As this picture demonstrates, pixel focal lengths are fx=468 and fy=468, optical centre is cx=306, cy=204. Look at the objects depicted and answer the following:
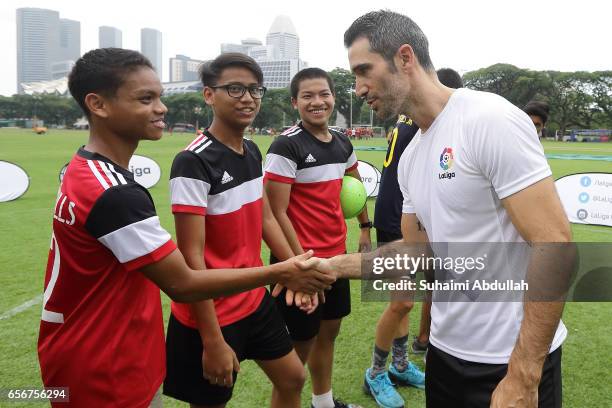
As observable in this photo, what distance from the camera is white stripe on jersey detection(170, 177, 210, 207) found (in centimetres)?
238

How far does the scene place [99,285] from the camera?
1.92 meters

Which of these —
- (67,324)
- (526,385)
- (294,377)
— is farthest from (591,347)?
(67,324)

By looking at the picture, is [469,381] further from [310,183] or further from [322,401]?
[310,183]

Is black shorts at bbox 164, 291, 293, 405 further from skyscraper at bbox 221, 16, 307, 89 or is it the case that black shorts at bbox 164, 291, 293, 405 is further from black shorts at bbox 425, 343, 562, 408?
skyscraper at bbox 221, 16, 307, 89

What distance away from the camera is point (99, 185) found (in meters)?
1.82

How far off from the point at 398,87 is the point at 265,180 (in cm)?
163

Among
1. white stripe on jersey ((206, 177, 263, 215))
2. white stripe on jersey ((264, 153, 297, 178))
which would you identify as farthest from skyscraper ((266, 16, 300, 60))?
white stripe on jersey ((206, 177, 263, 215))

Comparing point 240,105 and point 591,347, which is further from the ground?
point 240,105

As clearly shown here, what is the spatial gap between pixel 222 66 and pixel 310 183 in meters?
1.21

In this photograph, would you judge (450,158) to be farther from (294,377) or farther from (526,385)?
(294,377)

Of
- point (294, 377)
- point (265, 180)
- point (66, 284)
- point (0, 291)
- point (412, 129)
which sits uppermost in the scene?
point (412, 129)

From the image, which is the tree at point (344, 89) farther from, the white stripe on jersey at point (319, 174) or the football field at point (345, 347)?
the white stripe on jersey at point (319, 174)

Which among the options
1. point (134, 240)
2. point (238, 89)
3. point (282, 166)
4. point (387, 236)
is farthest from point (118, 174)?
point (387, 236)

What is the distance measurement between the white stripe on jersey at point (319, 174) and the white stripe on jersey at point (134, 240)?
5.84ft
